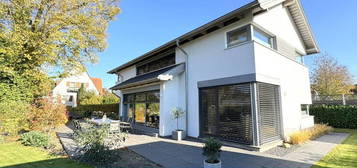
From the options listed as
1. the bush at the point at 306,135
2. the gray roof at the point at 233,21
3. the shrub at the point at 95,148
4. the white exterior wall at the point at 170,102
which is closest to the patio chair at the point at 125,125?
the white exterior wall at the point at 170,102

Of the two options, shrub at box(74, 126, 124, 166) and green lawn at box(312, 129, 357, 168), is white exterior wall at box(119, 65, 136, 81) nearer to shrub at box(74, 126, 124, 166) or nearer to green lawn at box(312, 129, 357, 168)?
shrub at box(74, 126, 124, 166)

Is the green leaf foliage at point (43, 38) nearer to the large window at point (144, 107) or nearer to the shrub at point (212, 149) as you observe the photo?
the large window at point (144, 107)

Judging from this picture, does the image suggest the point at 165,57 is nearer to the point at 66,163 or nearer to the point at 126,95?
the point at 126,95

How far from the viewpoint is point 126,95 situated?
15.6 meters

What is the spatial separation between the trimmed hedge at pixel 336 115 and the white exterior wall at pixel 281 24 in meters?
5.43

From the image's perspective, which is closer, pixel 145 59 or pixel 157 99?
pixel 157 99

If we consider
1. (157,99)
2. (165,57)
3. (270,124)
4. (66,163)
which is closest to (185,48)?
(165,57)

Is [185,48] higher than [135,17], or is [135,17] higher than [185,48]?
[135,17]

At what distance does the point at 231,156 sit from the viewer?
6633 millimetres

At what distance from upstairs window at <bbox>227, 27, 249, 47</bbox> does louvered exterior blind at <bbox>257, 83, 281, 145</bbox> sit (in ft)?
7.18

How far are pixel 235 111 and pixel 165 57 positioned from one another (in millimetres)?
6640

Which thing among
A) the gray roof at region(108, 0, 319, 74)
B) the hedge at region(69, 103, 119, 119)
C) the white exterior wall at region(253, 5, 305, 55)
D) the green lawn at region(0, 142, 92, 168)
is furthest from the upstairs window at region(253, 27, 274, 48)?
the hedge at region(69, 103, 119, 119)

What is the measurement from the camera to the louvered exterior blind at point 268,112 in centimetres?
783

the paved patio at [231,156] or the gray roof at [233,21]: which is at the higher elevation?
the gray roof at [233,21]
